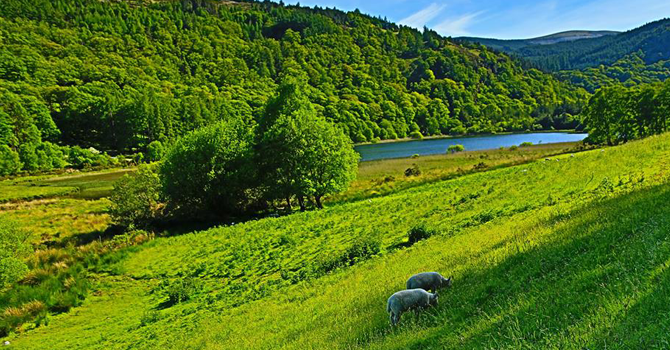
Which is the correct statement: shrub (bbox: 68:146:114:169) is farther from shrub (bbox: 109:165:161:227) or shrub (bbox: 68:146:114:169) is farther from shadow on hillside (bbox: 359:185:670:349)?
shadow on hillside (bbox: 359:185:670:349)

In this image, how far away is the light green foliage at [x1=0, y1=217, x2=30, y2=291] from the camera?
28219 mm

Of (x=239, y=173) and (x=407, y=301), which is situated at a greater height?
(x=239, y=173)

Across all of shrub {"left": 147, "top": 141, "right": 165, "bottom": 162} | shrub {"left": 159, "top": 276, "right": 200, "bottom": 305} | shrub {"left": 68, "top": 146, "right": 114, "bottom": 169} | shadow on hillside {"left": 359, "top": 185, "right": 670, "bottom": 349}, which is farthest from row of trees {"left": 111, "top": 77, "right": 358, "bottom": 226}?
shrub {"left": 147, "top": 141, "right": 165, "bottom": 162}

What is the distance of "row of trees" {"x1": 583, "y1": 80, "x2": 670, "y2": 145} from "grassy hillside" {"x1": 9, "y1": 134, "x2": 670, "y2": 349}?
7136 centimetres

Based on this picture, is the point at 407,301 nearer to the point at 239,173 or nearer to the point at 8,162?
the point at 239,173

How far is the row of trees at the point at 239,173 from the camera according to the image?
48656 mm

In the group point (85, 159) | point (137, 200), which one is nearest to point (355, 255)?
point (137, 200)

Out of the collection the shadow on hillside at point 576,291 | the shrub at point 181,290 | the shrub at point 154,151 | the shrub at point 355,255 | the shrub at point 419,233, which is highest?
the shrub at point 154,151

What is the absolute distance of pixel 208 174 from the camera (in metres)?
49.8

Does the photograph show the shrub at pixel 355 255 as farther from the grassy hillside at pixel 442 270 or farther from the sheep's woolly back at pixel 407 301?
the sheep's woolly back at pixel 407 301

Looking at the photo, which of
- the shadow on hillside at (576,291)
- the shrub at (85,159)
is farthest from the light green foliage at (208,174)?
the shrub at (85,159)

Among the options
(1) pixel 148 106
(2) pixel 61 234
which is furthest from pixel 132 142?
(2) pixel 61 234

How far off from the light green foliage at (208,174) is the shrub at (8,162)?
8719 cm

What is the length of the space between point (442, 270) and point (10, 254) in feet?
109
